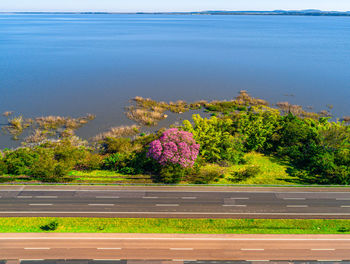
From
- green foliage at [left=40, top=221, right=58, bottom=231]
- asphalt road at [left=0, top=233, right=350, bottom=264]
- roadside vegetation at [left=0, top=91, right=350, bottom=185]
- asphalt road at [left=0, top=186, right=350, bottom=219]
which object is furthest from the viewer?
roadside vegetation at [left=0, top=91, right=350, bottom=185]

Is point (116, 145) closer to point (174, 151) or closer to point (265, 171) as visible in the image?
point (174, 151)

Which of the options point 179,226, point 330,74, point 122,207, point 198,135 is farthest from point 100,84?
point 330,74

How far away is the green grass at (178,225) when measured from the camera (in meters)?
33.8

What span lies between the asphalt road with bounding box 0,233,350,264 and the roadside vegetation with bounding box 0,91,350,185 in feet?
41.2

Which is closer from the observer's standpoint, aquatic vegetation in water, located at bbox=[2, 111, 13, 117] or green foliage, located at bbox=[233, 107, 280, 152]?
green foliage, located at bbox=[233, 107, 280, 152]

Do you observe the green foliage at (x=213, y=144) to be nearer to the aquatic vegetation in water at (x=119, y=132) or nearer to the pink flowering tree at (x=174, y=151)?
the pink flowering tree at (x=174, y=151)

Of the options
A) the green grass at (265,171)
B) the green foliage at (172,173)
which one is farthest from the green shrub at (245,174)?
the green foliage at (172,173)

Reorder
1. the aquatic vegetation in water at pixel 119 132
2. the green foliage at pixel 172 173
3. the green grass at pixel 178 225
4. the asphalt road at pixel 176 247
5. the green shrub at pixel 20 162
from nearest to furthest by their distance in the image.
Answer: the asphalt road at pixel 176 247
the green grass at pixel 178 225
the green foliage at pixel 172 173
the green shrub at pixel 20 162
the aquatic vegetation in water at pixel 119 132

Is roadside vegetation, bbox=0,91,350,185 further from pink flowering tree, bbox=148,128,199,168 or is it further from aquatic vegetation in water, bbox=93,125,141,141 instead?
aquatic vegetation in water, bbox=93,125,141,141

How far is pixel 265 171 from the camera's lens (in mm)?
48375

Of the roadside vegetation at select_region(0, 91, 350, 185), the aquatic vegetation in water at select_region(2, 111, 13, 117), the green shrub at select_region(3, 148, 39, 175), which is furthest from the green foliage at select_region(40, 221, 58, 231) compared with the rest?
the aquatic vegetation in water at select_region(2, 111, 13, 117)

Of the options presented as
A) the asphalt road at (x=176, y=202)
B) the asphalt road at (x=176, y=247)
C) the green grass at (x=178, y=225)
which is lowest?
the asphalt road at (x=176, y=247)

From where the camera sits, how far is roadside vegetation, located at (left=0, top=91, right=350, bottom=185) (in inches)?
1729

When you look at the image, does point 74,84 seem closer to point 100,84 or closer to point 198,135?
point 100,84
